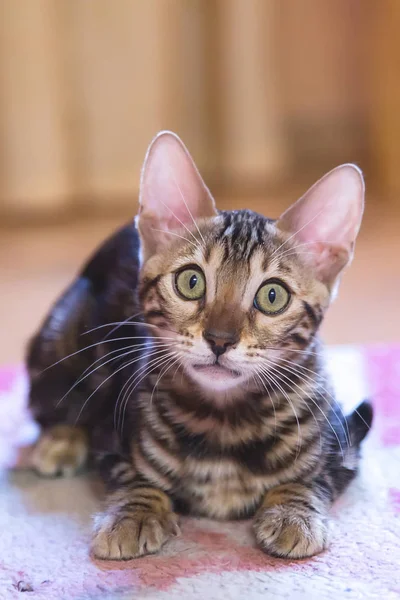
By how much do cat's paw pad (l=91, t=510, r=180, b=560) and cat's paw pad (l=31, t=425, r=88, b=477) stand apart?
23cm

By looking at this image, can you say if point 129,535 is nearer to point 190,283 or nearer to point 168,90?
point 190,283

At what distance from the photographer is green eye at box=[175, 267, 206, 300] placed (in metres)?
1.10

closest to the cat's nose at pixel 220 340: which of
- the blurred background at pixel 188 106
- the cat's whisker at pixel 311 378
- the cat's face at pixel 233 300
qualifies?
the cat's face at pixel 233 300

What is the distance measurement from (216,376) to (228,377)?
2cm

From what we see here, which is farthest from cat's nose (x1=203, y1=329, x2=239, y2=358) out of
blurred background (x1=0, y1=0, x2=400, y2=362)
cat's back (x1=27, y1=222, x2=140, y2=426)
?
blurred background (x1=0, y1=0, x2=400, y2=362)

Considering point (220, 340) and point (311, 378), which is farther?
point (311, 378)

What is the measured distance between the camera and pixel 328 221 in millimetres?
1160

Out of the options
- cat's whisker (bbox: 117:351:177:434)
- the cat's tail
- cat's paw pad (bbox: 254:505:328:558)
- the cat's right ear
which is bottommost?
cat's paw pad (bbox: 254:505:328:558)

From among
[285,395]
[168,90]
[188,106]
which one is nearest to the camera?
[285,395]

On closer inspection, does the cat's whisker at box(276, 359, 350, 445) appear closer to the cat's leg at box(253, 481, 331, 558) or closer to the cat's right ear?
the cat's leg at box(253, 481, 331, 558)

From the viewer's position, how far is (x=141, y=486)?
1.16m

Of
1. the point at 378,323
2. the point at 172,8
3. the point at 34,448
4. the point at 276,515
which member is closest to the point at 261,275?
the point at 276,515

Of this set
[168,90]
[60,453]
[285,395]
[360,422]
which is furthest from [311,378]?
[168,90]

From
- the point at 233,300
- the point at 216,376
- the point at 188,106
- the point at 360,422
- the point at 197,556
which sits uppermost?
the point at 188,106
